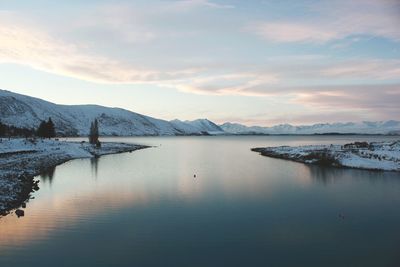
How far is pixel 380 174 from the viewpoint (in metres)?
58.7

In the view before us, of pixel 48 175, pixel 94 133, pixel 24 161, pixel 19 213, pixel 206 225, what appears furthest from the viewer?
pixel 94 133

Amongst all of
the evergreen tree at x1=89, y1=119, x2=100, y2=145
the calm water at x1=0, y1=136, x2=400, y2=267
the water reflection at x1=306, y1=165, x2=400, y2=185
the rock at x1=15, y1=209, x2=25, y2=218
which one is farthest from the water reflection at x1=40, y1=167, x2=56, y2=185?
the evergreen tree at x1=89, y1=119, x2=100, y2=145

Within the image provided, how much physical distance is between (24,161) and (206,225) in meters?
46.5

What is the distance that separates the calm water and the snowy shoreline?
6.59 ft

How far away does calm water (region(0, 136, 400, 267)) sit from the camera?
21844 mm

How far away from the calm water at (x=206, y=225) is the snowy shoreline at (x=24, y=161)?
6.59ft

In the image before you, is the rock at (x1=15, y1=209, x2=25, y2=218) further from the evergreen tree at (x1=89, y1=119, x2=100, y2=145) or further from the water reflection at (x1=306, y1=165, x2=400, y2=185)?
the evergreen tree at (x1=89, y1=119, x2=100, y2=145)

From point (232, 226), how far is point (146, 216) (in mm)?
7485

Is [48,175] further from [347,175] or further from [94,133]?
[94,133]

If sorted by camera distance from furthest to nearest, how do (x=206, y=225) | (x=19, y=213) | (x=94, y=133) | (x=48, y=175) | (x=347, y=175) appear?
(x=94, y=133)
(x=347, y=175)
(x=48, y=175)
(x=19, y=213)
(x=206, y=225)

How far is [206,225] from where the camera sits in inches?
1130

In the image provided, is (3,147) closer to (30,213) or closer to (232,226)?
(30,213)

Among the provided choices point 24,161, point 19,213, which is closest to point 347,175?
point 19,213

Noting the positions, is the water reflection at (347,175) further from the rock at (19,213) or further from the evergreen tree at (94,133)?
the evergreen tree at (94,133)
